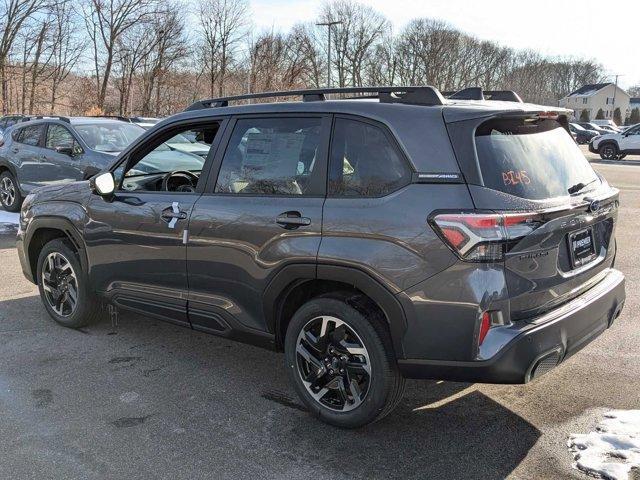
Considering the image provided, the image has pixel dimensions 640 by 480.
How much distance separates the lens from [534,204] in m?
2.91

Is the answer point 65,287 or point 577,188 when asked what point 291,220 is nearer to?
point 577,188

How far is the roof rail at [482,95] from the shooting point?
369 centimetres

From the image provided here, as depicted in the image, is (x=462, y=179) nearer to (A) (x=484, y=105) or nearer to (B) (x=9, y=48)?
(A) (x=484, y=105)

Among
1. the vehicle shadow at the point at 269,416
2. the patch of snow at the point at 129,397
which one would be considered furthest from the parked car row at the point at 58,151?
the patch of snow at the point at 129,397

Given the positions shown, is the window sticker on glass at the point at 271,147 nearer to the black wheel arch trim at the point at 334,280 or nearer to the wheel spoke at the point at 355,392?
the black wheel arch trim at the point at 334,280

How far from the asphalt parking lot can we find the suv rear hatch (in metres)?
0.80

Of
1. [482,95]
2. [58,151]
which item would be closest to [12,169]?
[58,151]

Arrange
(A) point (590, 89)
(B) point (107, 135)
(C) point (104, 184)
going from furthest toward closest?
(A) point (590, 89), (B) point (107, 135), (C) point (104, 184)

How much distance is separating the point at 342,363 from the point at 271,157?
1.30 m

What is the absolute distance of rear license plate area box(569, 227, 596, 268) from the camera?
315 cm

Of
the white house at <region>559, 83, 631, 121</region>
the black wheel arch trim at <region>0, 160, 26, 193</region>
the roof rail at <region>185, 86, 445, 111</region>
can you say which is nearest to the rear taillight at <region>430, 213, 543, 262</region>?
the roof rail at <region>185, 86, 445, 111</region>

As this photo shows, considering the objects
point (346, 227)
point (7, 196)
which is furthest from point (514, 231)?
point (7, 196)

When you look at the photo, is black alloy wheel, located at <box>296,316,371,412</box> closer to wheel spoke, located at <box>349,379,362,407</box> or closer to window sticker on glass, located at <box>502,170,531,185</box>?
wheel spoke, located at <box>349,379,362,407</box>

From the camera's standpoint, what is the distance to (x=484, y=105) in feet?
10.4
